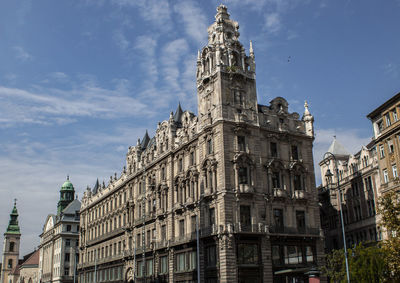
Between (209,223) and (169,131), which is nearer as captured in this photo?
(209,223)

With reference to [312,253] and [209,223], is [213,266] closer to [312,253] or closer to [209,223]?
[209,223]

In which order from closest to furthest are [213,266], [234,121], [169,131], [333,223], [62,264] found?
[213,266] < [234,121] < [169,131] < [333,223] < [62,264]

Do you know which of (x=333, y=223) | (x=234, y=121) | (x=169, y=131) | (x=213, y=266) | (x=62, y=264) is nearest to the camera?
(x=213, y=266)

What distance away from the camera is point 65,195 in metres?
129

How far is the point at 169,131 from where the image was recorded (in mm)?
64125

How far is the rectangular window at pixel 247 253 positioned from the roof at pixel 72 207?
7778cm

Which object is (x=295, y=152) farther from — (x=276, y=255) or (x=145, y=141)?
(x=145, y=141)

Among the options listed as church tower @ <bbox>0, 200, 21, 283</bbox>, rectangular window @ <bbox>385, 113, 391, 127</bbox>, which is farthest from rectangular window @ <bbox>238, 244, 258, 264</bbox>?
church tower @ <bbox>0, 200, 21, 283</bbox>

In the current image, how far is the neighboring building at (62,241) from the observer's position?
110 meters

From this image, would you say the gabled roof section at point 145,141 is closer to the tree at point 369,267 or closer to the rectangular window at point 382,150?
the rectangular window at point 382,150

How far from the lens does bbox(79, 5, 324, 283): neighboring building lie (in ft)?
163

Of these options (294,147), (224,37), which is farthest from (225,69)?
(294,147)

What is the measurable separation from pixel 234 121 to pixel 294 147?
10.0 m

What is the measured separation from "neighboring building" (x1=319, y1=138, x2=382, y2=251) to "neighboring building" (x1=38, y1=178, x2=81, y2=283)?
57.3 m
